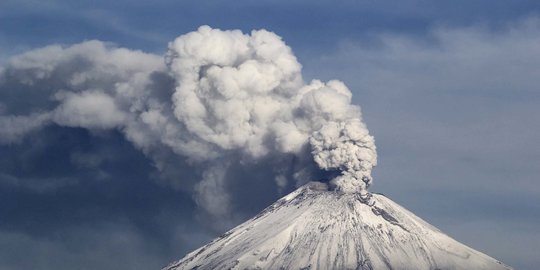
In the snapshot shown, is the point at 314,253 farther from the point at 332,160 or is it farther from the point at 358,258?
the point at 332,160

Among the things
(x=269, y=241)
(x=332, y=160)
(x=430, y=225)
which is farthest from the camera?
(x=430, y=225)

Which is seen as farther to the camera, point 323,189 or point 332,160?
point 323,189

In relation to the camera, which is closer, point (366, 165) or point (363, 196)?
point (366, 165)

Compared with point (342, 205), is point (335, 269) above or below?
below

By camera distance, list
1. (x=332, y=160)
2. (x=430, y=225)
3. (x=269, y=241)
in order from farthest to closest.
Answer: (x=430, y=225) → (x=269, y=241) → (x=332, y=160)

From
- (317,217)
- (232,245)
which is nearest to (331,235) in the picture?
(317,217)

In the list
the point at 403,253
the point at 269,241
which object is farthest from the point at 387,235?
the point at 269,241

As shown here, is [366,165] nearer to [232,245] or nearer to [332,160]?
[332,160]
